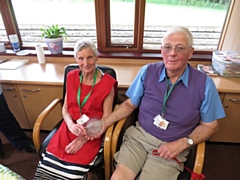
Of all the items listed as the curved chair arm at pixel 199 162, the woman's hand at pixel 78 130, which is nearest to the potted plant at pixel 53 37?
the woman's hand at pixel 78 130

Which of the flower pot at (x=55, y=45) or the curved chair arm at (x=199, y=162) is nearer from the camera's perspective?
the curved chair arm at (x=199, y=162)

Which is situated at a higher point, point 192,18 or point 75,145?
point 192,18

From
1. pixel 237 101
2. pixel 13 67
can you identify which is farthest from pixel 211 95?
pixel 13 67

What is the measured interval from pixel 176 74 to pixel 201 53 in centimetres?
110

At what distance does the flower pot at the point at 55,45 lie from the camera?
2.06 meters

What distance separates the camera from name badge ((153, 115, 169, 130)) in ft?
4.08

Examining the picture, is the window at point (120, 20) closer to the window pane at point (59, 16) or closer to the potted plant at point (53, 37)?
the window pane at point (59, 16)

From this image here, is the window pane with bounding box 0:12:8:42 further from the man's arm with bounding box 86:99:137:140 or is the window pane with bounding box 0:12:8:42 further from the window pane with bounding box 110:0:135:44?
the man's arm with bounding box 86:99:137:140

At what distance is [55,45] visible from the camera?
2.10 m

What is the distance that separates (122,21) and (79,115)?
1252 mm

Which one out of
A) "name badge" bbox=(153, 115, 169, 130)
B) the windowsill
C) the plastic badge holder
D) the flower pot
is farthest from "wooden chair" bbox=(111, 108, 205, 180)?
the flower pot

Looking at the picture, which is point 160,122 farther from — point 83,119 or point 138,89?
point 83,119

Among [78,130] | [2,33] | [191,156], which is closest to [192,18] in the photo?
[191,156]

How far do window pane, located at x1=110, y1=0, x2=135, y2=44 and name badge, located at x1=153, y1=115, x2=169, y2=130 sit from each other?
123cm
